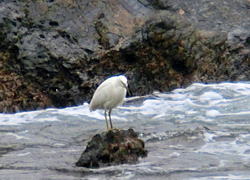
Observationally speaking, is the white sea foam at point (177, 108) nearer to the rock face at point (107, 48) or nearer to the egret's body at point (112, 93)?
the rock face at point (107, 48)

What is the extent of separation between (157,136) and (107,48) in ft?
11.4

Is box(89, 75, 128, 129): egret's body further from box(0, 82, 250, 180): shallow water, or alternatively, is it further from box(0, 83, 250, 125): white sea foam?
box(0, 83, 250, 125): white sea foam

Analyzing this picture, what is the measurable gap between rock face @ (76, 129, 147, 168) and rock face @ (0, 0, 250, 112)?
423cm

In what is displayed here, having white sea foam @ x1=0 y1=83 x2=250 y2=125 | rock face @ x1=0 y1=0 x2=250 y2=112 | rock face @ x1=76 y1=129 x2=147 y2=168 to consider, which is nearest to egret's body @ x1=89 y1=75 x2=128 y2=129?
rock face @ x1=76 y1=129 x2=147 y2=168

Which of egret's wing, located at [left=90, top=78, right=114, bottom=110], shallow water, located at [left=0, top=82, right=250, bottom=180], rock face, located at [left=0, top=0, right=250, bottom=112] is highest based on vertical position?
rock face, located at [left=0, top=0, right=250, bottom=112]

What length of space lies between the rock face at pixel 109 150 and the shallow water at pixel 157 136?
11cm

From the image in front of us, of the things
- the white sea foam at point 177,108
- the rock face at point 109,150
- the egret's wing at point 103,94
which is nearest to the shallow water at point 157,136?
the white sea foam at point 177,108

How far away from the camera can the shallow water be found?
7605 mm

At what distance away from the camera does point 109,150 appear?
7.76 metres

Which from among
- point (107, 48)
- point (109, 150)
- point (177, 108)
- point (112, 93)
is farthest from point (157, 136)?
point (107, 48)

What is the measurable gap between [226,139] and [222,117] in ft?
5.61

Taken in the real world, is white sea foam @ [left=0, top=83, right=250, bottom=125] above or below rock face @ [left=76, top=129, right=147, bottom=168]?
above

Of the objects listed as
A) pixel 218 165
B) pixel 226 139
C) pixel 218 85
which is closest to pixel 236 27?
pixel 218 85

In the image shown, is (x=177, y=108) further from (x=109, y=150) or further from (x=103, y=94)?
(x=109, y=150)
